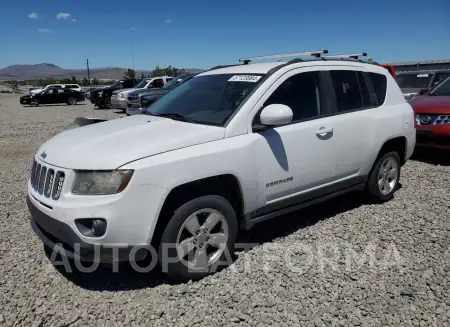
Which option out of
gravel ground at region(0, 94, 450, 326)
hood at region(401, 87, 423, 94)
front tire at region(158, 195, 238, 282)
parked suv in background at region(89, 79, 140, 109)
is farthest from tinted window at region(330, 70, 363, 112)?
parked suv in background at region(89, 79, 140, 109)

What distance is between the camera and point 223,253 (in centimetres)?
323

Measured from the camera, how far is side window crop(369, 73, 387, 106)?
15.1ft

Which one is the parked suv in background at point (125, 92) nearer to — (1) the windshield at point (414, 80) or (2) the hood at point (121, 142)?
(1) the windshield at point (414, 80)

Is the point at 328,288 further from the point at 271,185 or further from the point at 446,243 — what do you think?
the point at 446,243

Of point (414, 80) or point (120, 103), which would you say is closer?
point (414, 80)

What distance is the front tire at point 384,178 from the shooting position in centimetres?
458

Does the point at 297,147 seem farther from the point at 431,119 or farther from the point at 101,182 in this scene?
the point at 431,119

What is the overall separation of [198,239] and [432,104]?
19.8ft

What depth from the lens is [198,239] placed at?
306 centimetres

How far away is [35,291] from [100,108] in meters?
21.8

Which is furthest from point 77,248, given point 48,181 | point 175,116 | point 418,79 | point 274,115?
point 418,79

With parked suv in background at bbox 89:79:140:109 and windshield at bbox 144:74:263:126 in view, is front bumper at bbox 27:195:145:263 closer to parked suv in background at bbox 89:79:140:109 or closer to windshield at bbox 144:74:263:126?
windshield at bbox 144:74:263:126

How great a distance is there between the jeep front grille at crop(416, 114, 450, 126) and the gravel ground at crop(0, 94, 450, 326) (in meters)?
2.92

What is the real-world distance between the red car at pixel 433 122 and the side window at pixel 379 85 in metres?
2.70
